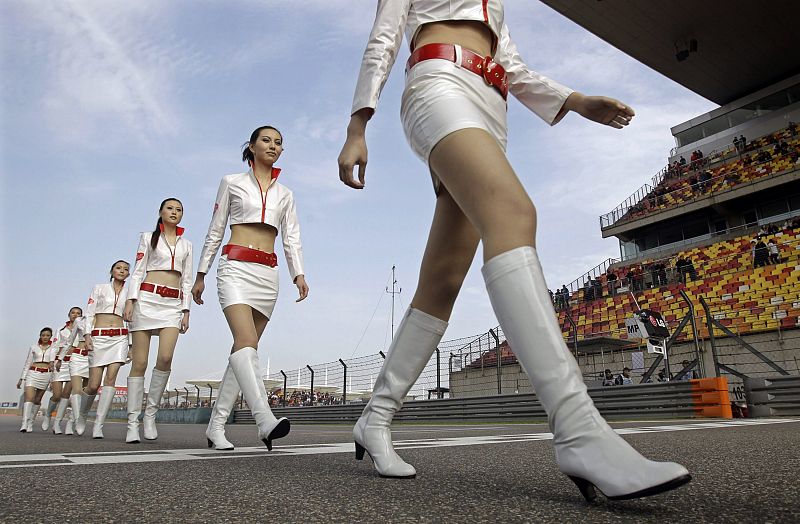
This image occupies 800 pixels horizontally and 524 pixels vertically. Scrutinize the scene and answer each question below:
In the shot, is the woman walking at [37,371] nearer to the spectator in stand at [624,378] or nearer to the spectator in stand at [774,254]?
the spectator in stand at [624,378]

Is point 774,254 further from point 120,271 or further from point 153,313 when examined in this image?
point 153,313

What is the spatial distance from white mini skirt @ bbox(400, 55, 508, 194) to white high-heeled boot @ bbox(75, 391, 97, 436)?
6894 millimetres

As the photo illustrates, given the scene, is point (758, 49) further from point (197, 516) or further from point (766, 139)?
point (197, 516)

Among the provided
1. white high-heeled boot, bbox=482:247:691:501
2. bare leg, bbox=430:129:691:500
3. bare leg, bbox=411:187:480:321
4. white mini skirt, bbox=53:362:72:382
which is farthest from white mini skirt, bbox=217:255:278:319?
white mini skirt, bbox=53:362:72:382

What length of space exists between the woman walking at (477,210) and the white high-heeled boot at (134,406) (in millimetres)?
3150

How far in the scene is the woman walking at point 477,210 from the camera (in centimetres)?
125

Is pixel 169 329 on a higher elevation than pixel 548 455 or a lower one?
higher

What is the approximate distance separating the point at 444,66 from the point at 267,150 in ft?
8.10

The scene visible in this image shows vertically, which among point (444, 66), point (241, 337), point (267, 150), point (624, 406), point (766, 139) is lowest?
point (624, 406)

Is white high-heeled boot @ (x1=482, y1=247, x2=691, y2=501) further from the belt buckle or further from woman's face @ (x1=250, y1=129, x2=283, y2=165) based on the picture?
woman's face @ (x1=250, y1=129, x2=283, y2=165)

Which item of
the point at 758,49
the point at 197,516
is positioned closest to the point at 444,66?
the point at 197,516

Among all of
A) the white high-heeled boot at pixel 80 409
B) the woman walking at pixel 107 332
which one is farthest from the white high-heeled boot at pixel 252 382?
the white high-heeled boot at pixel 80 409

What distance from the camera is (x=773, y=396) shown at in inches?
343

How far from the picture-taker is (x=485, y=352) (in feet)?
49.5
